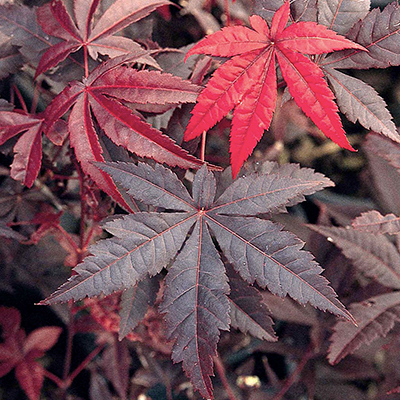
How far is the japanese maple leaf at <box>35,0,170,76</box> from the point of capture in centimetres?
60

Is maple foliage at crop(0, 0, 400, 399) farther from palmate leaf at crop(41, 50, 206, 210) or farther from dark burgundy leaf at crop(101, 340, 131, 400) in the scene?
dark burgundy leaf at crop(101, 340, 131, 400)

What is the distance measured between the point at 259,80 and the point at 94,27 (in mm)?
270

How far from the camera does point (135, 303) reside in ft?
2.10

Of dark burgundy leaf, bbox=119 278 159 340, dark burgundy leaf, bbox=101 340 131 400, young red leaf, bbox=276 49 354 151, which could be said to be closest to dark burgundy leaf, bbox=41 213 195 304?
dark burgundy leaf, bbox=119 278 159 340

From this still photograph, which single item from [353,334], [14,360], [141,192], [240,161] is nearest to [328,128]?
[240,161]

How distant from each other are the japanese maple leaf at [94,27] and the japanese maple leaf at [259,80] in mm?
142

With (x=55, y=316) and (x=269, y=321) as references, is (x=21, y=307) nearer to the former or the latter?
(x=55, y=316)

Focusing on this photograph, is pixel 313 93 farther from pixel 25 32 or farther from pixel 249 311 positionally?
pixel 25 32

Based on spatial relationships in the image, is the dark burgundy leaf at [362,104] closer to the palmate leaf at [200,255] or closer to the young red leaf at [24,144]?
the palmate leaf at [200,255]

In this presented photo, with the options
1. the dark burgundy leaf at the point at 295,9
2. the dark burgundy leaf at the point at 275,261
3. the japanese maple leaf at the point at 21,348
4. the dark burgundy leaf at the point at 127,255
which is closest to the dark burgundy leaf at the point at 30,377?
the japanese maple leaf at the point at 21,348

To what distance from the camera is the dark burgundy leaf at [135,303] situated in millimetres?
630

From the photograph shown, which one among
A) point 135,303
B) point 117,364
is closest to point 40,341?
point 117,364

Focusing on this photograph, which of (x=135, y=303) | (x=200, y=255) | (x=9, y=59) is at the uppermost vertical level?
(x=9, y=59)

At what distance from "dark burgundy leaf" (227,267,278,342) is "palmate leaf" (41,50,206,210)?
22 centimetres
